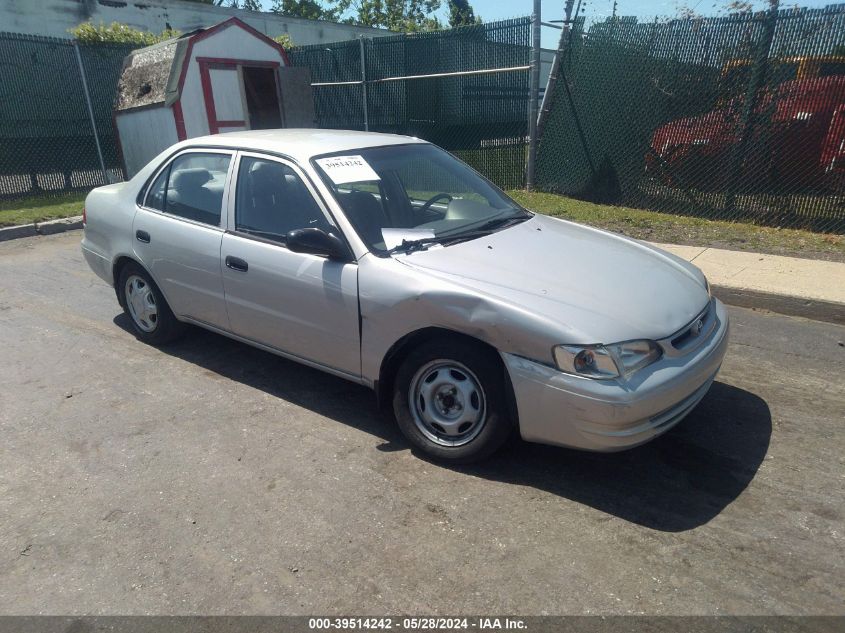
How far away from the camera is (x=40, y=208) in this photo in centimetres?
1047

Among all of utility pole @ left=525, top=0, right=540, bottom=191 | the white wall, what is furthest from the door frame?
the white wall

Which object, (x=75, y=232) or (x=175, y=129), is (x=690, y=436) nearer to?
(x=75, y=232)

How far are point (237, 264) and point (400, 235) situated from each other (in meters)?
1.12

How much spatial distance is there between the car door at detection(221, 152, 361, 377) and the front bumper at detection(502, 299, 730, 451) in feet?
3.49

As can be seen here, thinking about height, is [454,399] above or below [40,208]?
above

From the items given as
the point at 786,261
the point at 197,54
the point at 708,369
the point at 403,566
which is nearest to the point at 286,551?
the point at 403,566

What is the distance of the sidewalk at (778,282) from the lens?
18.0 feet

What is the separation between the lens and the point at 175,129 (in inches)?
460

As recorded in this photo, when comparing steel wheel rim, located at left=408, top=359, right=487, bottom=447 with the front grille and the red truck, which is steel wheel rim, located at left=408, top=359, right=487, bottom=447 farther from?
the red truck

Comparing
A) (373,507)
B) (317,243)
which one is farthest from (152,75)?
(373,507)

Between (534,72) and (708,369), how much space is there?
7.79m

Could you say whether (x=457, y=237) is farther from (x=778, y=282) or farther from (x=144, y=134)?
(x=144, y=134)

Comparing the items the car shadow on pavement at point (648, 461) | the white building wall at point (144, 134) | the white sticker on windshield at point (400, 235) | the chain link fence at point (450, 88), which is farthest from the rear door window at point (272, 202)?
the white building wall at point (144, 134)

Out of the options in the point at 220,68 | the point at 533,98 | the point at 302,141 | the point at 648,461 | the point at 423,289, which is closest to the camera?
the point at 423,289
